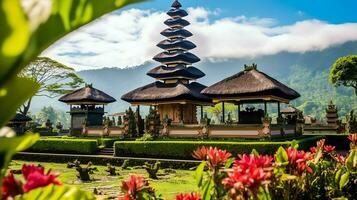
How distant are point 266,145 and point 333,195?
46.7ft

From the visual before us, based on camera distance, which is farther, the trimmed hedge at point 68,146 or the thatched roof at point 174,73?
the thatched roof at point 174,73

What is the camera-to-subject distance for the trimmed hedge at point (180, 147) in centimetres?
1766

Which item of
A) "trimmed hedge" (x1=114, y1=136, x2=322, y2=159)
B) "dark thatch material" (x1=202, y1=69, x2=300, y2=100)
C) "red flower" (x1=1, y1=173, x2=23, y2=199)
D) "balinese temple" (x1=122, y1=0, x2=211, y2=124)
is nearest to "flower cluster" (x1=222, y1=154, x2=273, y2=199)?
"red flower" (x1=1, y1=173, x2=23, y2=199)

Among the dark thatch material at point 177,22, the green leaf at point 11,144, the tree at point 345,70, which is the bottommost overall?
the green leaf at point 11,144

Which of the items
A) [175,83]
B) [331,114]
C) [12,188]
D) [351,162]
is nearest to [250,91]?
[175,83]

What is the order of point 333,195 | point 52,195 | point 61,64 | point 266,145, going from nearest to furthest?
point 52,195 → point 333,195 → point 266,145 → point 61,64

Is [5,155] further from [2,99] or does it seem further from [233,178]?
[233,178]

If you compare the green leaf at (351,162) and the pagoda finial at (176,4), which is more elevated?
the pagoda finial at (176,4)

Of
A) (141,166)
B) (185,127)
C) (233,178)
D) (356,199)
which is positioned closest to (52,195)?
(233,178)

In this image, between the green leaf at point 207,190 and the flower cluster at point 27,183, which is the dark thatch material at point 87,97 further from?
the flower cluster at point 27,183

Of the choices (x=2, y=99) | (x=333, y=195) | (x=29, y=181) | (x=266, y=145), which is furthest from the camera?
(x=266, y=145)

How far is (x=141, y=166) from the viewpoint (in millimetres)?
19156

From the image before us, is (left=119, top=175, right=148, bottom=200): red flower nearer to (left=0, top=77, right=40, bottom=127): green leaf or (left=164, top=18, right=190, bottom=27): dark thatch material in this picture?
(left=0, top=77, right=40, bottom=127): green leaf

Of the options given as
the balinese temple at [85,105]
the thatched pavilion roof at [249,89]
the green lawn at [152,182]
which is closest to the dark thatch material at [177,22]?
the balinese temple at [85,105]
